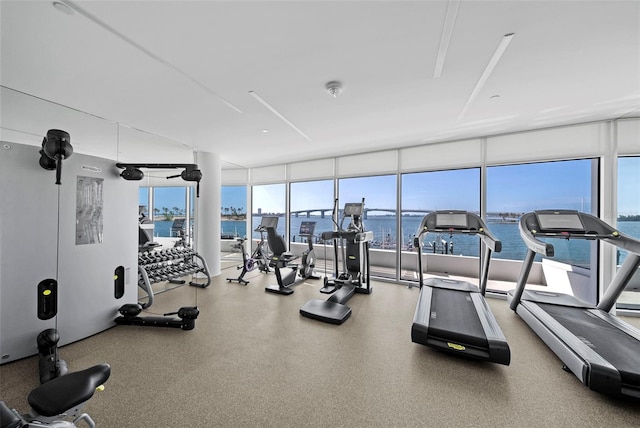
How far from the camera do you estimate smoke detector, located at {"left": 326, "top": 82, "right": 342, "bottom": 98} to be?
267cm

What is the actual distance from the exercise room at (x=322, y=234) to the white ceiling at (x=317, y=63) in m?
0.02

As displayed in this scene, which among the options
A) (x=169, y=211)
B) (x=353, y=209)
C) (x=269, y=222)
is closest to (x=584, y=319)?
(x=353, y=209)

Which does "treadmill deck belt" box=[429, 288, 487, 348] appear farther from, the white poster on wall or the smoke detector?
the white poster on wall

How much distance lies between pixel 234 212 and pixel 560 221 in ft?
23.7

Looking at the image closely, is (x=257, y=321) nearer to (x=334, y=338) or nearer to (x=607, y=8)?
(x=334, y=338)

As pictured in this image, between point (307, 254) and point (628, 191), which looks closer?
point (628, 191)

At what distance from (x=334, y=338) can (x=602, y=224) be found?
3.82 metres

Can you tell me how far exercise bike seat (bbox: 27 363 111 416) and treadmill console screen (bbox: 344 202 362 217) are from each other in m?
3.99

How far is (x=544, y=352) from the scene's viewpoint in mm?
2662

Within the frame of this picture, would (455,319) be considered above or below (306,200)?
below

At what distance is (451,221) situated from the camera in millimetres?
3910

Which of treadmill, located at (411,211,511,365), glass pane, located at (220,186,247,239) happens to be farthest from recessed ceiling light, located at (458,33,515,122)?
glass pane, located at (220,186,247,239)

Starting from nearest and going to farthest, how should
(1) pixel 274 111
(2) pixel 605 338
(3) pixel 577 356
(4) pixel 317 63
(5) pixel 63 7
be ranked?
(5) pixel 63 7, (3) pixel 577 356, (4) pixel 317 63, (2) pixel 605 338, (1) pixel 274 111

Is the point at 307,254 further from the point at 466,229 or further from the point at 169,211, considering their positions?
the point at 169,211
